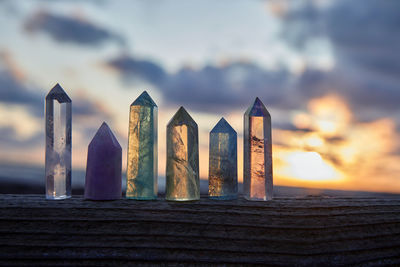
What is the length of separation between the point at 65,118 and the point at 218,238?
111 cm

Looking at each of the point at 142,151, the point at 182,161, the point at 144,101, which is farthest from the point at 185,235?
the point at 144,101

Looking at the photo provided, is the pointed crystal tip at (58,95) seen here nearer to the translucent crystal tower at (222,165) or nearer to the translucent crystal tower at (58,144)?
the translucent crystal tower at (58,144)

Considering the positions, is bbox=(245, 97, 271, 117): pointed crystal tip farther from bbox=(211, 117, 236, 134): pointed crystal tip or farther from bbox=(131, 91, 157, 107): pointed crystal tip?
bbox=(131, 91, 157, 107): pointed crystal tip

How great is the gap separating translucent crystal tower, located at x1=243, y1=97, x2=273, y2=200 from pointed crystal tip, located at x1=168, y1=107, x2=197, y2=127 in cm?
33

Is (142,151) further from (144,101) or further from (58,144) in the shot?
(58,144)

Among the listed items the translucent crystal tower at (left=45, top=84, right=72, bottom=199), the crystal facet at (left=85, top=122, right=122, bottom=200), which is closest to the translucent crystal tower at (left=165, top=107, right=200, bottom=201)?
the crystal facet at (left=85, top=122, right=122, bottom=200)

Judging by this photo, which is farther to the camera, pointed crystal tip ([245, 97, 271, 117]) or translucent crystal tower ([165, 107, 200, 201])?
pointed crystal tip ([245, 97, 271, 117])

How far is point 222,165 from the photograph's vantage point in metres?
2.08

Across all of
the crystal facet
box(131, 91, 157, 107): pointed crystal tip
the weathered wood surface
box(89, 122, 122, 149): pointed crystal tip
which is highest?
box(131, 91, 157, 107): pointed crystal tip

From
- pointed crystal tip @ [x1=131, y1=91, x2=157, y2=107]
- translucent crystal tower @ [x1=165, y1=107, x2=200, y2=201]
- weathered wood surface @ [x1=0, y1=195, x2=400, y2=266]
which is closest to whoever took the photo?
weathered wood surface @ [x1=0, y1=195, x2=400, y2=266]

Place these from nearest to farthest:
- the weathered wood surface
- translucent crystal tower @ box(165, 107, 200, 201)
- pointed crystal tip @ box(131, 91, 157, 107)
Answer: the weathered wood surface < translucent crystal tower @ box(165, 107, 200, 201) < pointed crystal tip @ box(131, 91, 157, 107)

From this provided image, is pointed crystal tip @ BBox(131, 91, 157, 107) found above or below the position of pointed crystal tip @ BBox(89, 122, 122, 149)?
above

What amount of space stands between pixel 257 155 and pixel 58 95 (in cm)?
118

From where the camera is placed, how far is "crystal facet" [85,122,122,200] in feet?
6.50
